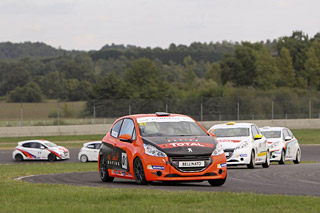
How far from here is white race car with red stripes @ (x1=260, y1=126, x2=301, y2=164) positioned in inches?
1068

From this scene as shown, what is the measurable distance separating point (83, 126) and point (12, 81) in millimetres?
89406

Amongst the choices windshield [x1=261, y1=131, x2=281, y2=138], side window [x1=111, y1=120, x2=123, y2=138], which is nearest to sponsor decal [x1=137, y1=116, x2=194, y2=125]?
side window [x1=111, y1=120, x2=123, y2=138]

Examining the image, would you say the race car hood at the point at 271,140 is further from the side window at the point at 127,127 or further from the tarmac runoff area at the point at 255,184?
the side window at the point at 127,127

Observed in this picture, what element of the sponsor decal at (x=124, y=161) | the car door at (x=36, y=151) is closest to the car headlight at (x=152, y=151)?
the sponsor decal at (x=124, y=161)

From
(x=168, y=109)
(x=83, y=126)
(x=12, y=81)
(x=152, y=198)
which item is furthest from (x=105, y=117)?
(x=12, y=81)

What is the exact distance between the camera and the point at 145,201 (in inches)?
433

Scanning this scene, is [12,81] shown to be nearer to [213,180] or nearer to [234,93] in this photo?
[234,93]

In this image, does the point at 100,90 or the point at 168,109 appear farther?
the point at 100,90

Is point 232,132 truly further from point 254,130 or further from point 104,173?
point 104,173

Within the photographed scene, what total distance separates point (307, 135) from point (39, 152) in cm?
2761

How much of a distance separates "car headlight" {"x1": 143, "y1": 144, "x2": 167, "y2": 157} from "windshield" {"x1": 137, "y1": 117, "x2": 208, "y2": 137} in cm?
55

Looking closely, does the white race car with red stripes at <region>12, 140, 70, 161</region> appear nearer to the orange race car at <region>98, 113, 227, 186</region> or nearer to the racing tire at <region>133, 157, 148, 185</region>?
the orange race car at <region>98, 113, 227, 186</region>

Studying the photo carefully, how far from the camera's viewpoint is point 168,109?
222 ft

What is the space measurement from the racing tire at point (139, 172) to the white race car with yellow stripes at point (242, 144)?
289 inches
